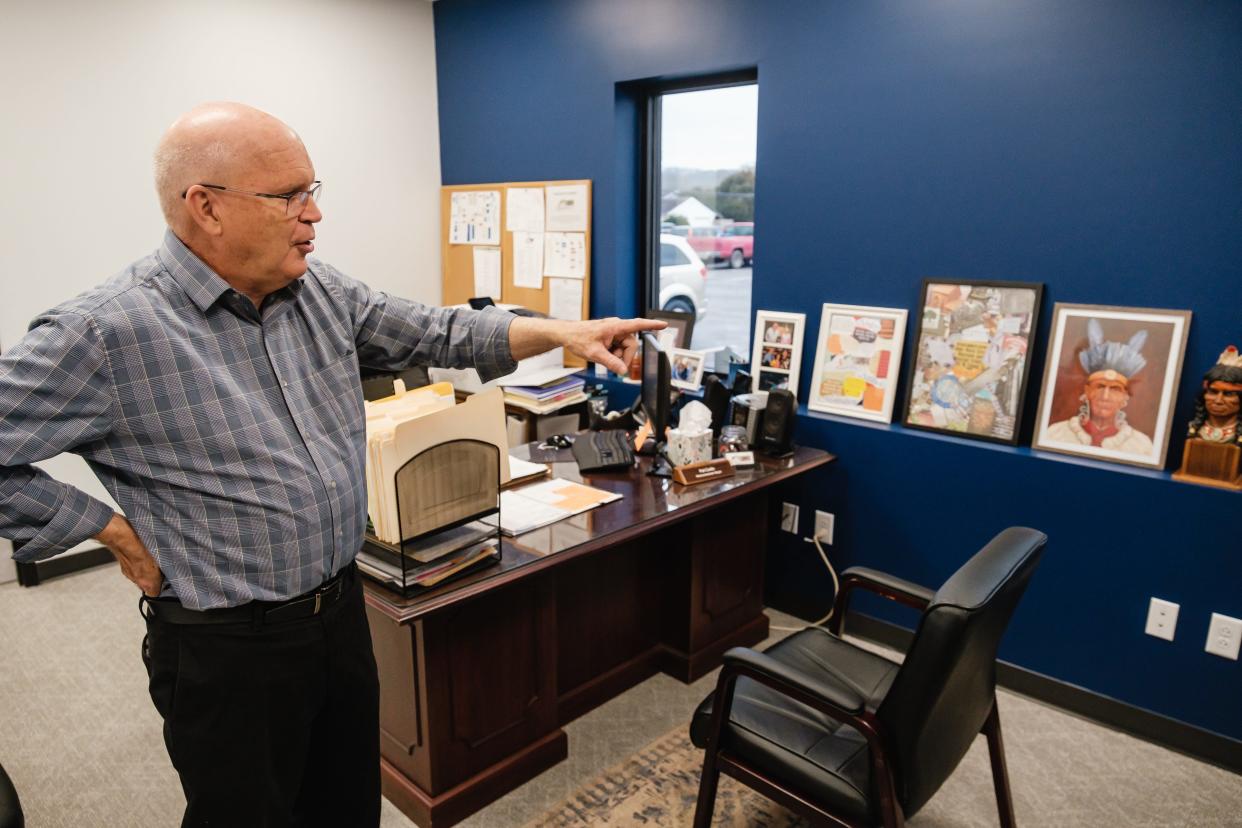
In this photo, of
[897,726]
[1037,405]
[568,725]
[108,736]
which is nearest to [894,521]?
[1037,405]

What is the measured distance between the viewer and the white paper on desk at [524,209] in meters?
4.07

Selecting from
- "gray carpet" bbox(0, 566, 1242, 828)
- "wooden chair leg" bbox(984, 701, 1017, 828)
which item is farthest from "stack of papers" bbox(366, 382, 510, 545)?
"wooden chair leg" bbox(984, 701, 1017, 828)

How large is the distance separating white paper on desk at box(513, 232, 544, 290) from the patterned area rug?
246 centimetres

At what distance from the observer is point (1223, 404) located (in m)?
2.25

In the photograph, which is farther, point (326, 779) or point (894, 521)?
point (894, 521)

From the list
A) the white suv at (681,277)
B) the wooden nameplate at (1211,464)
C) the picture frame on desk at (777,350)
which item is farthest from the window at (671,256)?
the wooden nameplate at (1211,464)

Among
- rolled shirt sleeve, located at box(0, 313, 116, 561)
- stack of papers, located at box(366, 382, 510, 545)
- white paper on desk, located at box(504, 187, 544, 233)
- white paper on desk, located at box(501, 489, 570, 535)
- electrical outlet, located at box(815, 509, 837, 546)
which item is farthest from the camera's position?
white paper on desk, located at box(504, 187, 544, 233)

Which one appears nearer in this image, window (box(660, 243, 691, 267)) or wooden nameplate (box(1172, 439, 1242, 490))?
wooden nameplate (box(1172, 439, 1242, 490))

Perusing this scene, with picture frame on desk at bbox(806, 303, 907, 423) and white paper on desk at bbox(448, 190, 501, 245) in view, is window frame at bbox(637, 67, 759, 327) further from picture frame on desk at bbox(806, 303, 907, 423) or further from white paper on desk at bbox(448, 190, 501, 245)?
picture frame on desk at bbox(806, 303, 907, 423)

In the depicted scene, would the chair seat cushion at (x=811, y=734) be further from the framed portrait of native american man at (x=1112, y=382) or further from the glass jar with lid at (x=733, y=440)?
the framed portrait of native american man at (x=1112, y=382)

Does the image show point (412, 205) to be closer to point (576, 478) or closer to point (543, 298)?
point (543, 298)

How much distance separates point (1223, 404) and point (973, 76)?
124cm

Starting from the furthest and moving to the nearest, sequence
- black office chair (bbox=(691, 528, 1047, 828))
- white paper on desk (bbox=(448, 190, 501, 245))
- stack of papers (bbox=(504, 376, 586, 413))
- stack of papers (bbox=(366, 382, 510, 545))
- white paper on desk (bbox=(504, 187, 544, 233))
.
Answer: white paper on desk (bbox=(448, 190, 501, 245)), white paper on desk (bbox=(504, 187, 544, 233)), stack of papers (bbox=(504, 376, 586, 413)), stack of papers (bbox=(366, 382, 510, 545)), black office chair (bbox=(691, 528, 1047, 828))

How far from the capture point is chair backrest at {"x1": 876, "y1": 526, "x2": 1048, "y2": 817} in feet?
4.65
